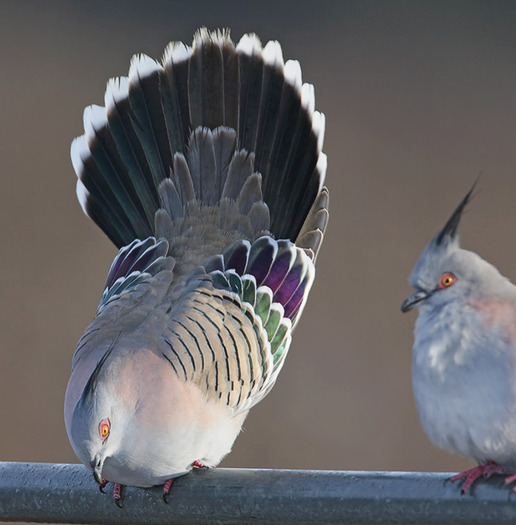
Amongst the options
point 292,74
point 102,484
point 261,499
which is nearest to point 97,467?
point 102,484

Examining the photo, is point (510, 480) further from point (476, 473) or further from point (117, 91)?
point (117, 91)

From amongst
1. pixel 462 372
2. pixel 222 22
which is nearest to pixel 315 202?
pixel 462 372

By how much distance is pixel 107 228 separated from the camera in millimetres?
1761

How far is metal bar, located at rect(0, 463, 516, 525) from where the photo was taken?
917 millimetres

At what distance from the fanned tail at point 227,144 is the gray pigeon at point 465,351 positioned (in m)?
0.65

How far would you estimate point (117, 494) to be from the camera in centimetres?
120

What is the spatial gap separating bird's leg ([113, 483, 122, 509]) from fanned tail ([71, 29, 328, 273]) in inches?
19.1

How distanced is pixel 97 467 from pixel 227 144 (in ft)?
2.25

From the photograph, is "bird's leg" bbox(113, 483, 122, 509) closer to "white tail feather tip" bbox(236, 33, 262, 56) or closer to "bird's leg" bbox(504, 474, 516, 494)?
"bird's leg" bbox(504, 474, 516, 494)

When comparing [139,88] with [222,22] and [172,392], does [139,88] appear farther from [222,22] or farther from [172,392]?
[222,22]

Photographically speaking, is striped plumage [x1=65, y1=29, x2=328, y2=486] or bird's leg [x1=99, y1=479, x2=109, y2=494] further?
striped plumage [x1=65, y1=29, x2=328, y2=486]

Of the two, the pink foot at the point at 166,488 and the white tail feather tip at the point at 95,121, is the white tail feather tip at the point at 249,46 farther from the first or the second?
the pink foot at the point at 166,488

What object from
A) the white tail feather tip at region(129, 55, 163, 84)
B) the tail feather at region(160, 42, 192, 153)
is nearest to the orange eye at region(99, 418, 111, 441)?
the tail feather at region(160, 42, 192, 153)

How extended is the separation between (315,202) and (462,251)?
2.33 feet
